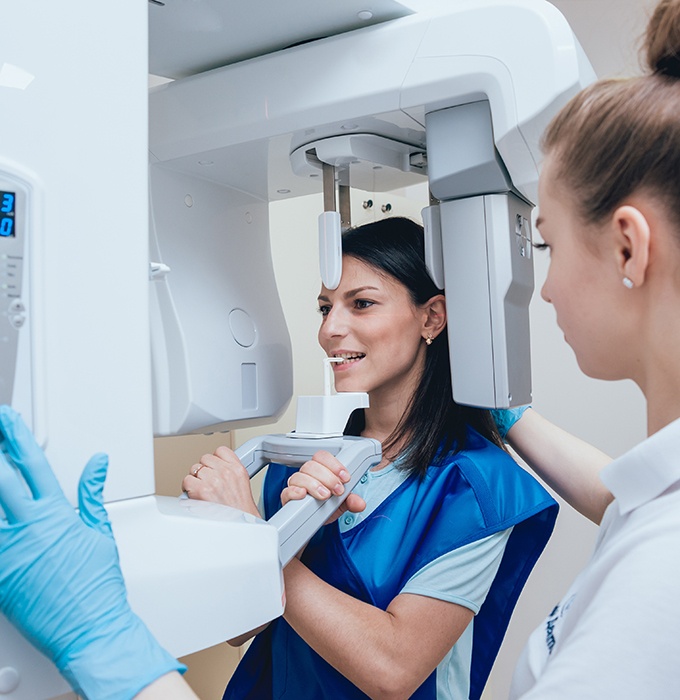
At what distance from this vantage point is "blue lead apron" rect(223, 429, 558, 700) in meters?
1.20

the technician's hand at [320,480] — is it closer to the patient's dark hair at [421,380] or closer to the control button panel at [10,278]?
the patient's dark hair at [421,380]

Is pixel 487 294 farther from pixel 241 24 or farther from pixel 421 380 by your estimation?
pixel 241 24

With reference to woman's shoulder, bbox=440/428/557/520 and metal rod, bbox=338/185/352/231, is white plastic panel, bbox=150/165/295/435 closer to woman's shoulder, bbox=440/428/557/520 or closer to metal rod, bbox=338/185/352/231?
metal rod, bbox=338/185/352/231

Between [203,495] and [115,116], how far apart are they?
541 millimetres

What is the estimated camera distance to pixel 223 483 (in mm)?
1065

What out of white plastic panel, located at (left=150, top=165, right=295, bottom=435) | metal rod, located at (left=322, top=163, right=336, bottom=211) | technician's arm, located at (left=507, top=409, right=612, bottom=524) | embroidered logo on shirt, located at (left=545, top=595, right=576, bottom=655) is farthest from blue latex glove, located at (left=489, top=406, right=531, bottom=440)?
embroidered logo on shirt, located at (left=545, top=595, right=576, bottom=655)

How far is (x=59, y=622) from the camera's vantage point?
639mm

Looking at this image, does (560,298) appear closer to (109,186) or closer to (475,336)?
(475,336)

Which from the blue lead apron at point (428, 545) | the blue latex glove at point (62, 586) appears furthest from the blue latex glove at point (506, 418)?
the blue latex glove at point (62, 586)

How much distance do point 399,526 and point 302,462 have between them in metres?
0.23

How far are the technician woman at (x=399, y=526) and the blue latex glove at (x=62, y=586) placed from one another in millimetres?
382

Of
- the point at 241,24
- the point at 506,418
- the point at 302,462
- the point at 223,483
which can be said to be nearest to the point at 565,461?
the point at 506,418

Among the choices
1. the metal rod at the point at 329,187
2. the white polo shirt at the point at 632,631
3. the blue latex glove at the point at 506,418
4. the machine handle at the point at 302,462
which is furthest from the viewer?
the blue latex glove at the point at 506,418

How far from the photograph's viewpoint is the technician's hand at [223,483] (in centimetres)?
105
